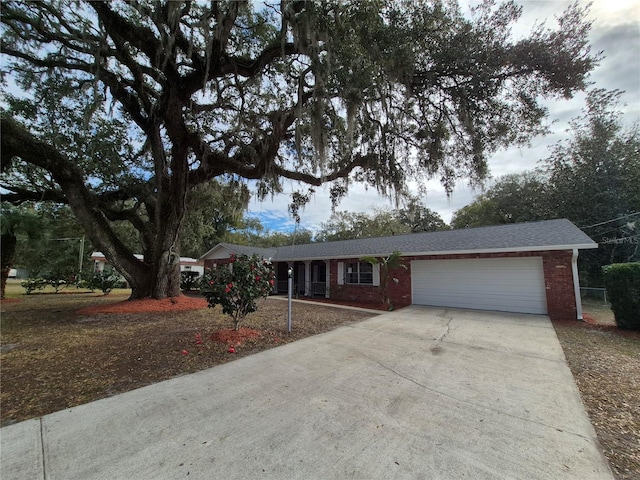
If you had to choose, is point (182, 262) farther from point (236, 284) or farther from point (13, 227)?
point (236, 284)

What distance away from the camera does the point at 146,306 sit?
915cm

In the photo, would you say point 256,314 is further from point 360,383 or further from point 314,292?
point 314,292

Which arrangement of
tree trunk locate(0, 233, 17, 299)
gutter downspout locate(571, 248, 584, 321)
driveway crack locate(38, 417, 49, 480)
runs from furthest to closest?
tree trunk locate(0, 233, 17, 299), gutter downspout locate(571, 248, 584, 321), driveway crack locate(38, 417, 49, 480)

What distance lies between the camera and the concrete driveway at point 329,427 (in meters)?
2.03

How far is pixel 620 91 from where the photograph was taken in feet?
50.5

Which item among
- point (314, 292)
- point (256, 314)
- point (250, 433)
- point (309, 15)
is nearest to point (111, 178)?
point (256, 314)

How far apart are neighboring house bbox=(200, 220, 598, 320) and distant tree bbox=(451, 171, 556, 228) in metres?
8.30

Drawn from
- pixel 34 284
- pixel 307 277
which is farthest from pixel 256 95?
pixel 34 284

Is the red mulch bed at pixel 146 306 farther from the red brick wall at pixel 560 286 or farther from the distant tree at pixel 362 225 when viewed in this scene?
the distant tree at pixel 362 225

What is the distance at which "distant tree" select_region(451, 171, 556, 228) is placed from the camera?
18958 mm

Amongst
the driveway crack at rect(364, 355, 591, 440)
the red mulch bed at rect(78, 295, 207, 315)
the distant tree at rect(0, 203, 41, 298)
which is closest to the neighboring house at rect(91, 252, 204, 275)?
the distant tree at rect(0, 203, 41, 298)

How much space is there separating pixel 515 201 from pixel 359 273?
16.1 m

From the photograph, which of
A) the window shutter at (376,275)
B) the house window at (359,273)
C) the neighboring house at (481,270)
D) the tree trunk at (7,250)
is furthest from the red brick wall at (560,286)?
the tree trunk at (7,250)

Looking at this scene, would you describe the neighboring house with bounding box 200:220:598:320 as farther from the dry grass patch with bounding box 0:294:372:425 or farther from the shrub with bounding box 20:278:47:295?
the shrub with bounding box 20:278:47:295
